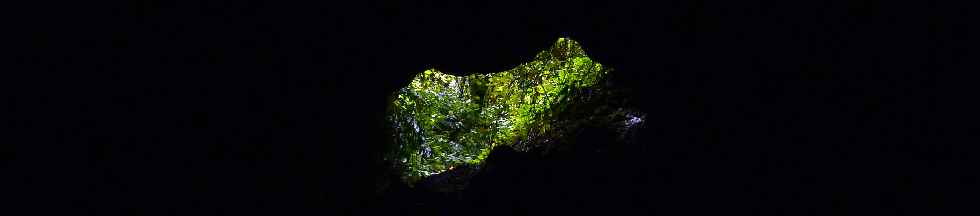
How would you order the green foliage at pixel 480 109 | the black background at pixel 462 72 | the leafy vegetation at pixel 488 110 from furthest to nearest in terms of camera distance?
the green foliage at pixel 480 109 < the leafy vegetation at pixel 488 110 < the black background at pixel 462 72

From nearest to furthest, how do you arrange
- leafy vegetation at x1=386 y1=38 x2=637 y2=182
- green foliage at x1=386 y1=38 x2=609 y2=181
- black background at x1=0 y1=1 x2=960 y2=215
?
black background at x1=0 y1=1 x2=960 y2=215, leafy vegetation at x1=386 y1=38 x2=637 y2=182, green foliage at x1=386 y1=38 x2=609 y2=181

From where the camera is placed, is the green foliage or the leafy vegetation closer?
the leafy vegetation

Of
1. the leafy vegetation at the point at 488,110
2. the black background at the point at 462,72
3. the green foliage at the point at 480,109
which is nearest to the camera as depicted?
the black background at the point at 462,72

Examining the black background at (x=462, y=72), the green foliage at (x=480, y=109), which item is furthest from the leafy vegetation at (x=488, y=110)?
the black background at (x=462, y=72)

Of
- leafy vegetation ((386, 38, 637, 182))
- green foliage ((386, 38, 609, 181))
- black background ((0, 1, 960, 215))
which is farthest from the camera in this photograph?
green foliage ((386, 38, 609, 181))

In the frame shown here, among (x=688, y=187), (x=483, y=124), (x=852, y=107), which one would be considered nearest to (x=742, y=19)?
(x=852, y=107)

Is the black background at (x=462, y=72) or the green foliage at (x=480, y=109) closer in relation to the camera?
the black background at (x=462, y=72)

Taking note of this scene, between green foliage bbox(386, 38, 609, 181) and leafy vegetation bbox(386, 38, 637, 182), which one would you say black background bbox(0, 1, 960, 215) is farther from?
green foliage bbox(386, 38, 609, 181)

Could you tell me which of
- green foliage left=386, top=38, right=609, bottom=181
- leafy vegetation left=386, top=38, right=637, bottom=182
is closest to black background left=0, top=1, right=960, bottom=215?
leafy vegetation left=386, top=38, right=637, bottom=182

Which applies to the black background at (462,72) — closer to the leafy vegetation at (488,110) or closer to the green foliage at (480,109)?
the leafy vegetation at (488,110)
